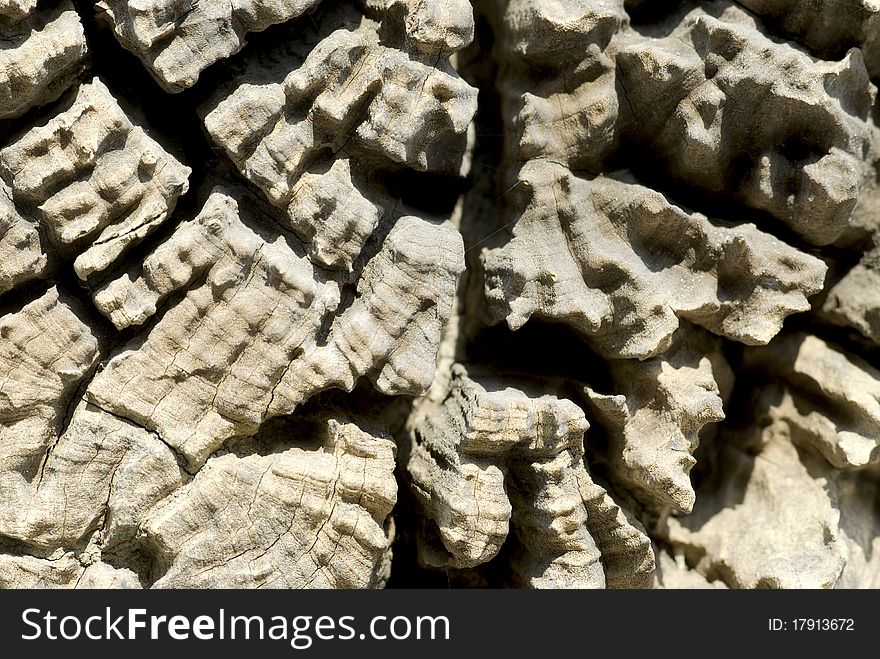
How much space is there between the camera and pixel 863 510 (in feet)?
5.90

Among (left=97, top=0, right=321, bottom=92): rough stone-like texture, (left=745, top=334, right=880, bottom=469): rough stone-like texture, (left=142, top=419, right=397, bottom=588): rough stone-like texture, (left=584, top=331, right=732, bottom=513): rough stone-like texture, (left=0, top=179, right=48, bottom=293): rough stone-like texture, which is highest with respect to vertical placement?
(left=97, top=0, right=321, bottom=92): rough stone-like texture

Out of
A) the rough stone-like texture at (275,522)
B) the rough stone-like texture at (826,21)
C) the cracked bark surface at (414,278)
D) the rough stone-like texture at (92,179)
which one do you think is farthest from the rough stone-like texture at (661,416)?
the rough stone-like texture at (92,179)

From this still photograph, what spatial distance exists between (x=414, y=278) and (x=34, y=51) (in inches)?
27.1

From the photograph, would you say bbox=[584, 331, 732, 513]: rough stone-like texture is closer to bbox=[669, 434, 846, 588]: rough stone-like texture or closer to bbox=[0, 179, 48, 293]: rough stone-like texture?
bbox=[669, 434, 846, 588]: rough stone-like texture

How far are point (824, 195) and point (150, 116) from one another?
1220 millimetres

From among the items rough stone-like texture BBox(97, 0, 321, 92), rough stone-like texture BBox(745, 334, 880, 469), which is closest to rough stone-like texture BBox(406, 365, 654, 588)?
rough stone-like texture BBox(745, 334, 880, 469)

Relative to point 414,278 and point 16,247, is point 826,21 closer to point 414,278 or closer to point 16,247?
point 414,278

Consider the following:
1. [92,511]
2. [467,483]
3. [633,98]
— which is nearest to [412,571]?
[467,483]

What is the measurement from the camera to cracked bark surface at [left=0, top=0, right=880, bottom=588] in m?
1.30

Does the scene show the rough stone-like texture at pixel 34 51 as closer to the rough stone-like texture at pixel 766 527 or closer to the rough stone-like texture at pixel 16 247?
the rough stone-like texture at pixel 16 247

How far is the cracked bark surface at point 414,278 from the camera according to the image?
1.30 metres

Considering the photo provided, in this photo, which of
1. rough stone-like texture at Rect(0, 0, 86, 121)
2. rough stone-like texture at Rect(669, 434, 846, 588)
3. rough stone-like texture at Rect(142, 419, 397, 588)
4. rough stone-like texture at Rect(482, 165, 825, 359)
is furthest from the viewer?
rough stone-like texture at Rect(669, 434, 846, 588)

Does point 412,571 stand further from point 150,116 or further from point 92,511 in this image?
point 150,116

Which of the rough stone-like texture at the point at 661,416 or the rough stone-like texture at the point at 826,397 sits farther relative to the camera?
the rough stone-like texture at the point at 826,397
